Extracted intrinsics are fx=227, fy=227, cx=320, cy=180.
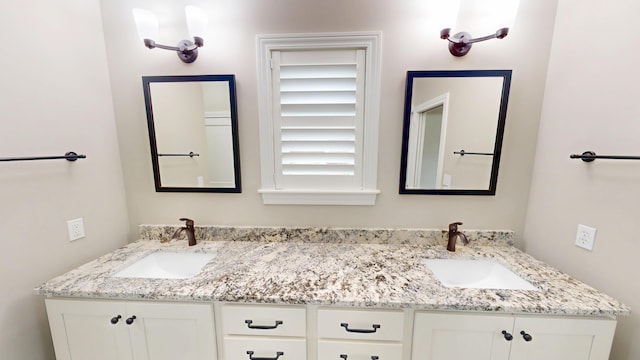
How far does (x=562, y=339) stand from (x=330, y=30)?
6.00 ft

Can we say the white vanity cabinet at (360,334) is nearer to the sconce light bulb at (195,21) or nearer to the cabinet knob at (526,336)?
the cabinet knob at (526,336)

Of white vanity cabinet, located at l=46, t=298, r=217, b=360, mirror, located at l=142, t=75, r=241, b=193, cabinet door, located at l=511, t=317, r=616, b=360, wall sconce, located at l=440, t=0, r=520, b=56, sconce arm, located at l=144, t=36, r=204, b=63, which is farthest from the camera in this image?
mirror, located at l=142, t=75, r=241, b=193

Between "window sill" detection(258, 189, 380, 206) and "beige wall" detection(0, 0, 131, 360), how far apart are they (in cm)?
100

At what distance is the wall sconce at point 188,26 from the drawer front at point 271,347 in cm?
157

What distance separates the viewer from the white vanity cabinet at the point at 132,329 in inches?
39.7

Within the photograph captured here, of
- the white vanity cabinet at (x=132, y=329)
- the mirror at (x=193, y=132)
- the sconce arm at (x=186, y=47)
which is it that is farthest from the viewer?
the mirror at (x=193, y=132)

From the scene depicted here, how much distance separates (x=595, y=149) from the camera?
3.51 feet

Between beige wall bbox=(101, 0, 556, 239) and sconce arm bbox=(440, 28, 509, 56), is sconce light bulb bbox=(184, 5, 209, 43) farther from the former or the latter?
sconce arm bbox=(440, 28, 509, 56)

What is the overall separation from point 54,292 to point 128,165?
800 millimetres

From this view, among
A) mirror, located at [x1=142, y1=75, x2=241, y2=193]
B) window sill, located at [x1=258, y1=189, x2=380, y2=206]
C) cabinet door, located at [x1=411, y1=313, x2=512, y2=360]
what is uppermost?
mirror, located at [x1=142, y1=75, x2=241, y2=193]

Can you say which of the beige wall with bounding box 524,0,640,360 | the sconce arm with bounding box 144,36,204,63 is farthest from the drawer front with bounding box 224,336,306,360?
the sconce arm with bounding box 144,36,204,63

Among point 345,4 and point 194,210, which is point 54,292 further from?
point 345,4

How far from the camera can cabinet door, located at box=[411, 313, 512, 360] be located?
3.08 ft

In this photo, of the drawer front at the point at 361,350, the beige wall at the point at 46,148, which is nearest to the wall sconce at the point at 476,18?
the drawer front at the point at 361,350
